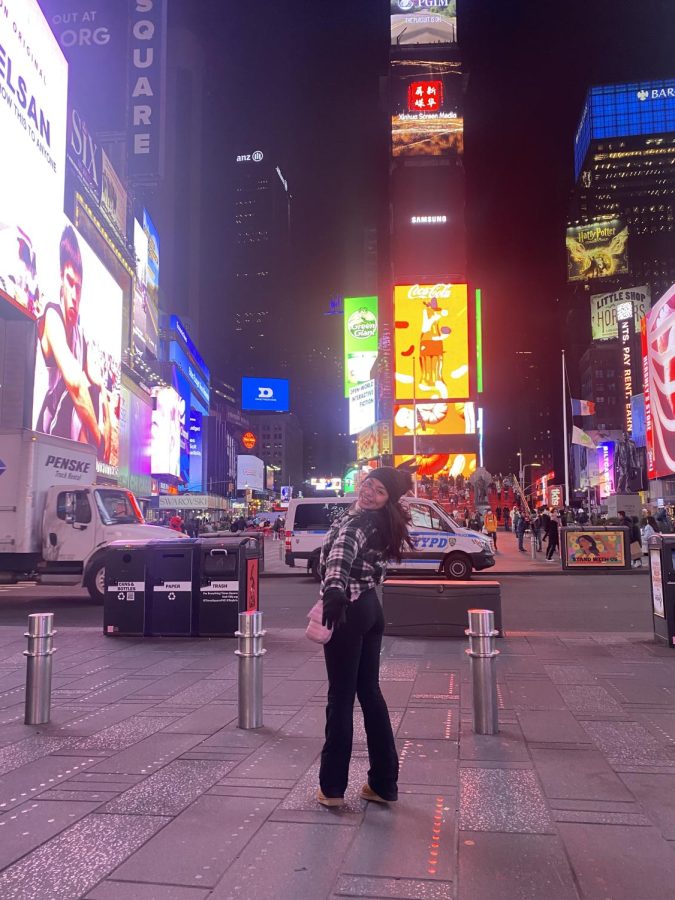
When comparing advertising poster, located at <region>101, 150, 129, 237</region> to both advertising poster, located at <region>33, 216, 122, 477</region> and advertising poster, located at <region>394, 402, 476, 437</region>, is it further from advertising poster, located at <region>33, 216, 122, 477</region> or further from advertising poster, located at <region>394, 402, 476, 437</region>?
advertising poster, located at <region>394, 402, 476, 437</region>

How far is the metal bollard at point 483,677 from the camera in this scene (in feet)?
17.4

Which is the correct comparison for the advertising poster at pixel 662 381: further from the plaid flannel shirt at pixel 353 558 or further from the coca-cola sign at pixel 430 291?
the plaid flannel shirt at pixel 353 558

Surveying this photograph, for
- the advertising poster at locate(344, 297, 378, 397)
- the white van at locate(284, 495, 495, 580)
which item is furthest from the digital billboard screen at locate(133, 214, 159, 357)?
the white van at locate(284, 495, 495, 580)

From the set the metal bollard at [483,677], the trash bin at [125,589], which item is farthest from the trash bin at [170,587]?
the metal bollard at [483,677]

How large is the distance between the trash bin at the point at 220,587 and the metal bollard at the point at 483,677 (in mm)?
4801

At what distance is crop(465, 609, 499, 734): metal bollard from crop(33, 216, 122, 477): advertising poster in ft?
93.3

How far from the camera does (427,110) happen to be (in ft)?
290

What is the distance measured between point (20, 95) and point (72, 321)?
1136 centimetres

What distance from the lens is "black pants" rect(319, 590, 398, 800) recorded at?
387 cm

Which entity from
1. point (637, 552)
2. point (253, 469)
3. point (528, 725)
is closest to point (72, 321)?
point (637, 552)

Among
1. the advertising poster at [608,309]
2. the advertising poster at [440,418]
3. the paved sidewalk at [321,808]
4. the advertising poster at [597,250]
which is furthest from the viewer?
the advertising poster at [597,250]

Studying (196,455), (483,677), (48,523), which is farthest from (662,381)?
(196,455)

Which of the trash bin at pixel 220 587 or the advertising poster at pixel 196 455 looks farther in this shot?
the advertising poster at pixel 196 455

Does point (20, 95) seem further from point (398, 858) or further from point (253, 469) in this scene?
point (253, 469)
